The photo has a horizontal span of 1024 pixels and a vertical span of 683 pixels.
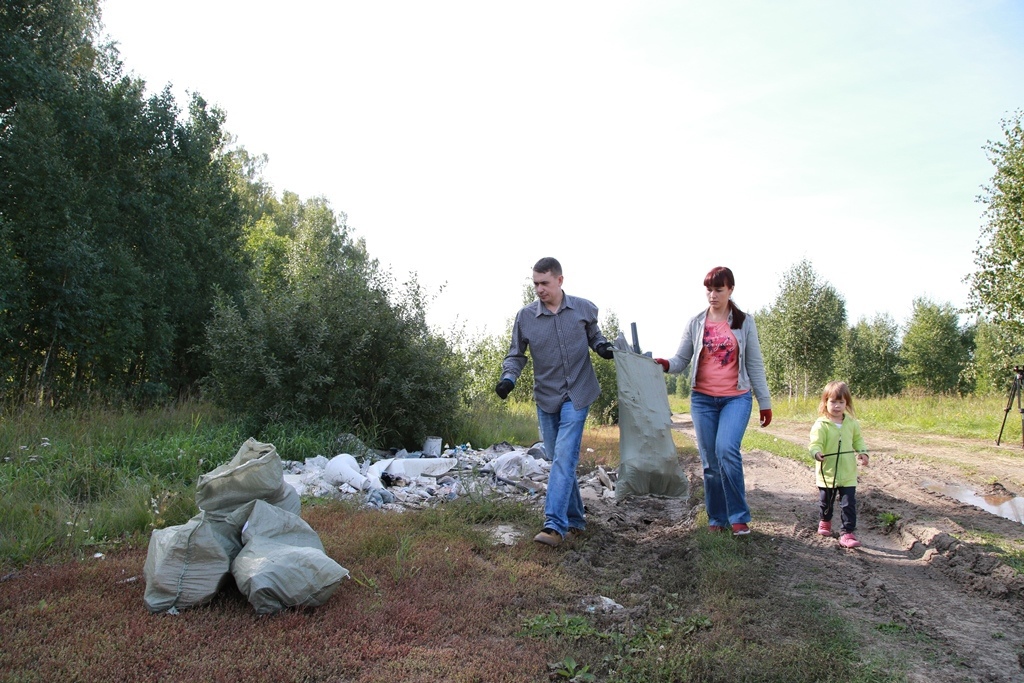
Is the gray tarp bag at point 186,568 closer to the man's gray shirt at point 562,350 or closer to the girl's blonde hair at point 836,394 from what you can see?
the man's gray shirt at point 562,350

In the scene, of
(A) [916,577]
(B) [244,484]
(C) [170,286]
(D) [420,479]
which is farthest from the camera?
(C) [170,286]

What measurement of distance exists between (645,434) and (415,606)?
247 centimetres

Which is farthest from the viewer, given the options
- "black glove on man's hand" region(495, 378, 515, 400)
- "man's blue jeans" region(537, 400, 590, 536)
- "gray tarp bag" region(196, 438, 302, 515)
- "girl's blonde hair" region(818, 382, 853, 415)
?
"girl's blonde hair" region(818, 382, 853, 415)

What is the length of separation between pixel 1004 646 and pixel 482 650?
8.92 ft

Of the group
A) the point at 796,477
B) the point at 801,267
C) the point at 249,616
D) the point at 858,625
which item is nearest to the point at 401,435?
the point at 796,477

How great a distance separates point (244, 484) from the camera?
169 inches

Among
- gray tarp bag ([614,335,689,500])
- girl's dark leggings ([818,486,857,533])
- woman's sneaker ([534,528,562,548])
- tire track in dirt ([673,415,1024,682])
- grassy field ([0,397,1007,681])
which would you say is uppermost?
gray tarp bag ([614,335,689,500])

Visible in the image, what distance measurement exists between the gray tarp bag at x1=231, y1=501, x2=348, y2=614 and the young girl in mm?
4091

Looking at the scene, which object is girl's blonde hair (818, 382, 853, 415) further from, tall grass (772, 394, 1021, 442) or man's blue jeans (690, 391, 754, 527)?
tall grass (772, 394, 1021, 442)

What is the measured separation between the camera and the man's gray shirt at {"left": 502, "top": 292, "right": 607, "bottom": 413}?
564 centimetres

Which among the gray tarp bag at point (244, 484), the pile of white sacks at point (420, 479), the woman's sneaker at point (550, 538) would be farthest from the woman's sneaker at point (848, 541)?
the gray tarp bag at point (244, 484)

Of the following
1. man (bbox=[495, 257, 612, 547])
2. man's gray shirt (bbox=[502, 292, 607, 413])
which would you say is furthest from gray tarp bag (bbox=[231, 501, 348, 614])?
man's gray shirt (bbox=[502, 292, 607, 413])

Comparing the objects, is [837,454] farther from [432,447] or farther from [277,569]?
[432,447]

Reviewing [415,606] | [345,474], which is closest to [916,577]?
[415,606]
